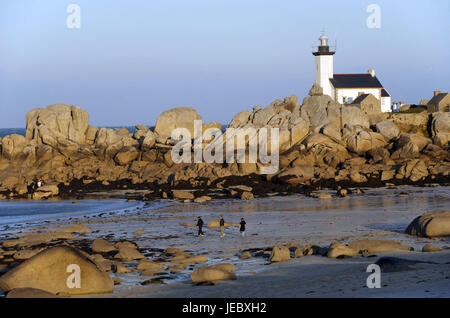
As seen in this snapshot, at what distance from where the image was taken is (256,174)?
142 ft

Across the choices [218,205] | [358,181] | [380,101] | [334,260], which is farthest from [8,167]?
[334,260]

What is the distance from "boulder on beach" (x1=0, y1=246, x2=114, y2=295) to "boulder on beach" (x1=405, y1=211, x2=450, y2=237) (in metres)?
11.1

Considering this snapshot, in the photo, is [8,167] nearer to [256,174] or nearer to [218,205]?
[256,174]

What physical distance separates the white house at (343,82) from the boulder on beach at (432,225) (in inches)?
1669

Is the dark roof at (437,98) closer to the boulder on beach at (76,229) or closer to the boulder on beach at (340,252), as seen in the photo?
the boulder on beach at (76,229)

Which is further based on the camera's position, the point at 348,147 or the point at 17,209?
the point at 348,147

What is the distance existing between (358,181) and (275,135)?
977 cm

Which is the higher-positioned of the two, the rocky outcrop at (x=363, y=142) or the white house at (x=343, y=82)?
the white house at (x=343, y=82)

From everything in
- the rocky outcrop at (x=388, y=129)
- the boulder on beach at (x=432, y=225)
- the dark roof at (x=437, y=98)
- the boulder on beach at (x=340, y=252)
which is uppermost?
the dark roof at (x=437, y=98)

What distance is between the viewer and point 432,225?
68.7 feet

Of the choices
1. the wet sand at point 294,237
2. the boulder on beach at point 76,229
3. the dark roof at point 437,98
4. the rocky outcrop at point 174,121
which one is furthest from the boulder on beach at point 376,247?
the dark roof at point 437,98

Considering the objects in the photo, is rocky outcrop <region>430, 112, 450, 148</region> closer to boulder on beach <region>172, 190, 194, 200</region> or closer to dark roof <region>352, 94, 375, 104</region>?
dark roof <region>352, 94, 375, 104</region>

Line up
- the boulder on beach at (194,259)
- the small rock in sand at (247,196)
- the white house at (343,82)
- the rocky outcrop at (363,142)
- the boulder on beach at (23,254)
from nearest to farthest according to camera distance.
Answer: the boulder on beach at (194,259) < the boulder on beach at (23,254) < the small rock in sand at (247,196) < the rocky outcrop at (363,142) < the white house at (343,82)

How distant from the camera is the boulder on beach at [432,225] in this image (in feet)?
68.1
